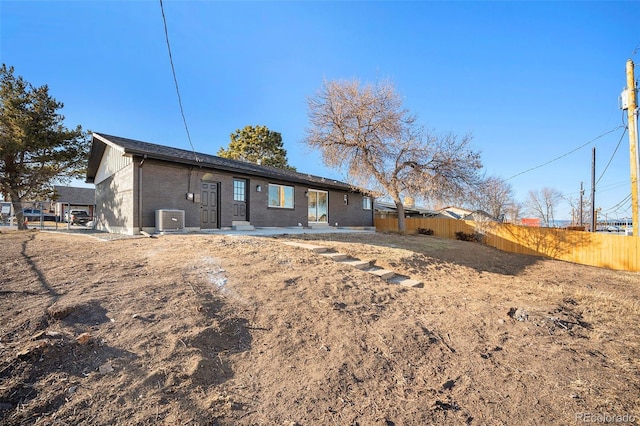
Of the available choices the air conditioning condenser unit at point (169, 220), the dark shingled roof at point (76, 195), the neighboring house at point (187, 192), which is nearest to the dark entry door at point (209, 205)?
the neighboring house at point (187, 192)

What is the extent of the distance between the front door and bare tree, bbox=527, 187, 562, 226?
1306 inches

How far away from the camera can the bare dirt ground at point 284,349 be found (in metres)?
2.29

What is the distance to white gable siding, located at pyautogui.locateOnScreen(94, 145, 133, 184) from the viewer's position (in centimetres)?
1127

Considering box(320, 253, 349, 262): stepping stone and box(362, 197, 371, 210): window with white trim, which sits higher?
box(362, 197, 371, 210): window with white trim

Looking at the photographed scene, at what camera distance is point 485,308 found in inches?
196

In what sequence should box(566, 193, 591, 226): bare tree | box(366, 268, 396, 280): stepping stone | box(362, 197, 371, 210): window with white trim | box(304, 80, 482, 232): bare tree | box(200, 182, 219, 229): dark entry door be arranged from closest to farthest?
box(366, 268, 396, 280): stepping stone → box(200, 182, 219, 229): dark entry door → box(304, 80, 482, 232): bare tree → box(362, 197, 371, 210): window with white trim → box(566, 193, 591, 226): bare tree

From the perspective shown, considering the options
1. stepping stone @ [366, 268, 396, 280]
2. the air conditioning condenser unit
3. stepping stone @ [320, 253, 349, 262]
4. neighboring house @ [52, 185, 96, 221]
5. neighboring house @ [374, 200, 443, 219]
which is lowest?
stepping stone @ [366, 268, 396, 280]

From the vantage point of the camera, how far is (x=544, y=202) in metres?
37.6

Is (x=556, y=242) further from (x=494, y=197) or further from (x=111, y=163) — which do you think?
(x=111, y=163)

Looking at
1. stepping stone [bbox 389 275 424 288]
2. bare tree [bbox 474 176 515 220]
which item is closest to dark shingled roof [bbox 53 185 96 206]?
stepping stone [bbox 389 275 424 288]

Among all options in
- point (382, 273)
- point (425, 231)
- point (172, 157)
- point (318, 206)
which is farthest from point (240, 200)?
point (425, 231)

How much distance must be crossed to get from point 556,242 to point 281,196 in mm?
14115

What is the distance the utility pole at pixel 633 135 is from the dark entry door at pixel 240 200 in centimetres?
1563

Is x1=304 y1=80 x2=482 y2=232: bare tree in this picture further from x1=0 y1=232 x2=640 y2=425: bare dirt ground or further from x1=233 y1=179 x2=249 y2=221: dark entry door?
x1=0 y1=232 x2=640 y2=425: bare dirt ground
